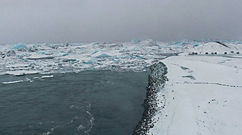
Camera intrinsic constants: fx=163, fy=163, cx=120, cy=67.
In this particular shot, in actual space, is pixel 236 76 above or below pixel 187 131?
above

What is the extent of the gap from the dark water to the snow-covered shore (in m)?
2.29

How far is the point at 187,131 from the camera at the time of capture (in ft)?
32.5

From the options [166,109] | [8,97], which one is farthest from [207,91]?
[8,97]

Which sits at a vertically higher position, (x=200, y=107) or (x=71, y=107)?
(x=200, y=107)

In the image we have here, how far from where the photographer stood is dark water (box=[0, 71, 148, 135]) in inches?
434

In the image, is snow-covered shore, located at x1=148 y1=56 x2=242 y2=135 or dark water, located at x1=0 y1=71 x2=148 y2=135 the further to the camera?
dark water, located at x1=0 y1=71 x2=148 y2=135

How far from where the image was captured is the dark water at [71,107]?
11.0 metres

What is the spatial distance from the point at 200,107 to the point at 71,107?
35.0 feet

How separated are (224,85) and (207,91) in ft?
11.0

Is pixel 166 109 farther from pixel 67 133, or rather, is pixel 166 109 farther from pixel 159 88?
pixel 67 133

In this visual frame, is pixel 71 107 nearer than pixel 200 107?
No

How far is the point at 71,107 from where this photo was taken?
46.5ft

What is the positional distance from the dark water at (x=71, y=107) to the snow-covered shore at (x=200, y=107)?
2287 millimetres

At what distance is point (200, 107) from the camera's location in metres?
12.8
